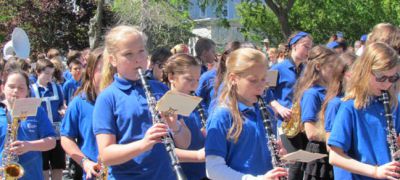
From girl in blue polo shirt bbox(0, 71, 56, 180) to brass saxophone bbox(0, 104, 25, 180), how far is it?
0.07 m

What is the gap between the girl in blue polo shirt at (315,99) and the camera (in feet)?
18.6

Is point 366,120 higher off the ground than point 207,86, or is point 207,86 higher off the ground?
point 366,120

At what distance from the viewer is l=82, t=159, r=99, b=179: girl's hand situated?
176 inches

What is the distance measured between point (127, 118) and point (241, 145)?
0.68 meters

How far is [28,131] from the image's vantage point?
5266mm

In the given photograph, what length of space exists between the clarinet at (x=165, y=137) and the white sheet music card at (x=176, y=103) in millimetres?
54

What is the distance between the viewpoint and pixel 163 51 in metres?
6.25

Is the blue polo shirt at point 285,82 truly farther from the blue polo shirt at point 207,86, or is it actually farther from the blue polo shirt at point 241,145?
the blue polo shirt at point 241,145

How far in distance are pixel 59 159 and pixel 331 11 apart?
25052 mm

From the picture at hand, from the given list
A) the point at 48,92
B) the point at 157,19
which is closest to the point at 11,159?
the point at 48,92

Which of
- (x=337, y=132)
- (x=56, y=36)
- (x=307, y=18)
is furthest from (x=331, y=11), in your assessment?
(x=337, y=132)

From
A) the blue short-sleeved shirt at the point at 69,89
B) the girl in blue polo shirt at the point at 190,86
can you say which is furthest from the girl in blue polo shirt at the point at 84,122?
the blue short-sleeved shirt at the point at 69,89

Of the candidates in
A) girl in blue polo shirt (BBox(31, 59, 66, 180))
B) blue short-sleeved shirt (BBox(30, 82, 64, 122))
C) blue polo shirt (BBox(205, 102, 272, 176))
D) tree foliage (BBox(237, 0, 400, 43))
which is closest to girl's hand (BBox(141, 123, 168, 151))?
blue polo shirt (BBox(205, 102, 272, 176))

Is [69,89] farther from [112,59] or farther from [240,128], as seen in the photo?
[240,128]
